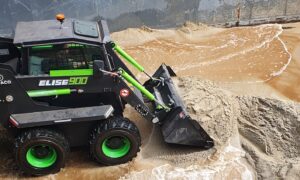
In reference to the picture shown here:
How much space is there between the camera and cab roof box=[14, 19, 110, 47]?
568 centimetres

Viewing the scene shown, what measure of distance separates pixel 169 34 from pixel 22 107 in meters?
7.54

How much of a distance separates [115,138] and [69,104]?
0.89 m

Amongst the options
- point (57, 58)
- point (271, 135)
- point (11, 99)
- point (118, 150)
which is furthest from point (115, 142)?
point (271, 135)

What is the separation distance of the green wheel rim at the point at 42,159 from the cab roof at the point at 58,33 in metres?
1.60

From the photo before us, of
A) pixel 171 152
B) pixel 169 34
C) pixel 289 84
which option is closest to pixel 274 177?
pixel 171 152

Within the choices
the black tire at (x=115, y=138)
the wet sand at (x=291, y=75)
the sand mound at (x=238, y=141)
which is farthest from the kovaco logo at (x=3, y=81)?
the wet sand at (x=291, y=75)

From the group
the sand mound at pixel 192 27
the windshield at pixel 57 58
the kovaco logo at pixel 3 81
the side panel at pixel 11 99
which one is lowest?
the sand mound at pixel 192 27

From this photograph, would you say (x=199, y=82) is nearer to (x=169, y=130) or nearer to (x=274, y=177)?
(x=169, y=130)

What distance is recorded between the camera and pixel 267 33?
12.5 metres

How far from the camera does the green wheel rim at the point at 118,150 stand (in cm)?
608

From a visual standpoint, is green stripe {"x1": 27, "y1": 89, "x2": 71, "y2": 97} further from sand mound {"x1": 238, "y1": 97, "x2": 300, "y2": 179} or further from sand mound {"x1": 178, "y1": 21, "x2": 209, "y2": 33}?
sand mound {"x1": 178, "y1": 21, "x2": 209, "y2": 33}

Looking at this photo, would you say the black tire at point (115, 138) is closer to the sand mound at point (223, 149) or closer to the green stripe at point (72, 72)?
the sand mound at point (223, 149)

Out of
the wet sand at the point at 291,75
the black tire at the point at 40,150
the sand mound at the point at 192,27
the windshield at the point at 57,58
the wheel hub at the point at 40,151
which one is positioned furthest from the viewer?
the sand mound at the point at 192,27

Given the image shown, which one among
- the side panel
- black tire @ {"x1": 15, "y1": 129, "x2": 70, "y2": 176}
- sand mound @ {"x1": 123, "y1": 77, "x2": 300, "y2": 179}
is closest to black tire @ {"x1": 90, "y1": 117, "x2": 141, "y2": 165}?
sand mound @ {"x1": 123, "y1": 77, "x2": 300, "y2": 179}
